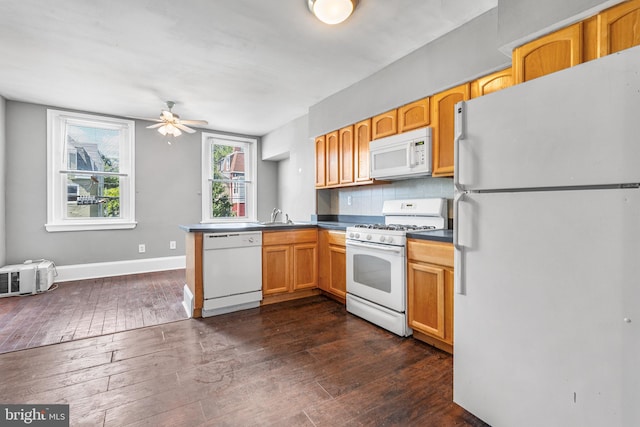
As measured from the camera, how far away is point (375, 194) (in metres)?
3.71

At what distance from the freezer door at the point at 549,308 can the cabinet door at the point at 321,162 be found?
268 cm

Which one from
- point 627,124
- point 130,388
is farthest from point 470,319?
point 130,388

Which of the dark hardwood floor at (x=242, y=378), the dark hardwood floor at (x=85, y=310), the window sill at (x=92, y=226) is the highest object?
the window sill at (x=92, y=226)

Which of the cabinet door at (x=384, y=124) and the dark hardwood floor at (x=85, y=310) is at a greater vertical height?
the cabinet door at (x=384, y=124)

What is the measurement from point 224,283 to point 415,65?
282cm

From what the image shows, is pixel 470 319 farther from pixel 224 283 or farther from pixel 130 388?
pixel 224 283

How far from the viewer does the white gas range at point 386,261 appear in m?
2.50

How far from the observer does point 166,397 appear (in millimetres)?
1720

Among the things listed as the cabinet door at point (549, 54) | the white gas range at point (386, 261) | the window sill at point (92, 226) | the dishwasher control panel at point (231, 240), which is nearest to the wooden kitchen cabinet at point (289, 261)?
the dishwasher control panel at point (231, 240)

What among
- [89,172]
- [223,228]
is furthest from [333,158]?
[89,172]

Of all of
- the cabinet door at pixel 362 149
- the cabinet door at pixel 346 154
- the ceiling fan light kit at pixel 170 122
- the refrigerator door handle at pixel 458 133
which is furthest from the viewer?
the ceiling fan light kit at pixel 170 122

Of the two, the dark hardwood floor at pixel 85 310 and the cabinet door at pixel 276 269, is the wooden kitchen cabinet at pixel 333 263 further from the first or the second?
the dark hardwood floor at pixel 85 310

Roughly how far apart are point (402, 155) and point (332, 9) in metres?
1.38

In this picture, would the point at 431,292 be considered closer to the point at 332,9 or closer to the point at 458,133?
the point at 458,133
